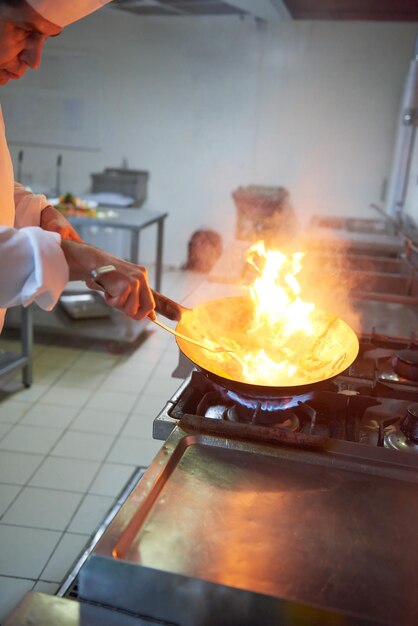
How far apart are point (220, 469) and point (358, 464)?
254 millimetres

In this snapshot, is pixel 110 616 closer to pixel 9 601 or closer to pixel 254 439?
pixel 254 439

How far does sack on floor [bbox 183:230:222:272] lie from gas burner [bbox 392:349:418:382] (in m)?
4.78

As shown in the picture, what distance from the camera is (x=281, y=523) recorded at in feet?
2.88

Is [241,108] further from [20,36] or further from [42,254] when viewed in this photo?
[42,254]

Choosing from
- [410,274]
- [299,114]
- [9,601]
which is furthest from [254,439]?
[299,114]

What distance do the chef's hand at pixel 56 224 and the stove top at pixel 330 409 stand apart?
47 cm

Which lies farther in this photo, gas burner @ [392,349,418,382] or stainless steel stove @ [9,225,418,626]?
gas burner @ [392,349,418,382]

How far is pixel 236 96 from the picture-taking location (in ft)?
19.2

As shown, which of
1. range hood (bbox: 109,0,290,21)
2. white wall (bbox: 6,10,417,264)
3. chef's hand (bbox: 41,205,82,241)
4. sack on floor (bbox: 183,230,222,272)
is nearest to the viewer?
chef's hand (bbox: 41,205,82,241)

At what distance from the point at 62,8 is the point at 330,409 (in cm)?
99

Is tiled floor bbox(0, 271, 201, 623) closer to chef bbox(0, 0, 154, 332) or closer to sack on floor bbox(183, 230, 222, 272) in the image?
chef bbox(0, 0, 154, 332)

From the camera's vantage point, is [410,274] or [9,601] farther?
[410,274]

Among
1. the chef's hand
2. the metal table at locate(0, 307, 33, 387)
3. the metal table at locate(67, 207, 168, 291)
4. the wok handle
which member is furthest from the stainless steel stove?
the metal table at locate(67, 207, 168, 291)

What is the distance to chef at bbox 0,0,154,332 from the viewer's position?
0.90 meters
